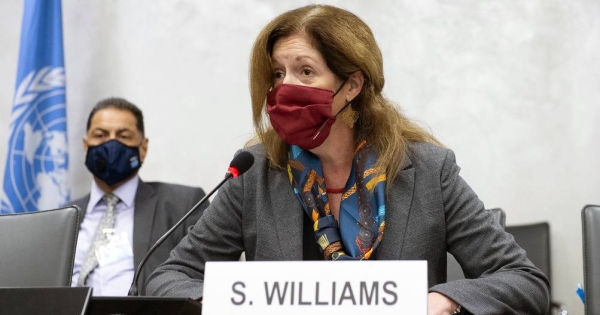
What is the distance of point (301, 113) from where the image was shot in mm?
2197

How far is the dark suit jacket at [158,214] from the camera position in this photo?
3.76 meters

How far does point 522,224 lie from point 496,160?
36 cm

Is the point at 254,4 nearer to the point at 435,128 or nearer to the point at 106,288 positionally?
the point at 435,128

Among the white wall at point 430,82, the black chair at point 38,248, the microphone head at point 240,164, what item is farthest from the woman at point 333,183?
the white wall at point 430,82

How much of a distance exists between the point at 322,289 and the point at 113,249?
2572 millimetres

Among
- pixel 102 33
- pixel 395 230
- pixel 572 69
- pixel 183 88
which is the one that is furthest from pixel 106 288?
pixel 572 69

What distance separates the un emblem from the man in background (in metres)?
0.20

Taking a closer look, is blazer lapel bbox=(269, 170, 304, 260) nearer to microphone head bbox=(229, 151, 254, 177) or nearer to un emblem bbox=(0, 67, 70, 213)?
microphone head bbox=(229, 151, 254, 177)

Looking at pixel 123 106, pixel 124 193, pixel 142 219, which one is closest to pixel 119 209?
pixel 124 193

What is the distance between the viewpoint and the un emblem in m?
4.17

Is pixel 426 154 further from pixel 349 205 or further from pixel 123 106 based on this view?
pixel 123 106

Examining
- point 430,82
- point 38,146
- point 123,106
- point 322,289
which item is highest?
point 430,82

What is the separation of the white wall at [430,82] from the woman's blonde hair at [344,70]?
72.3 inches

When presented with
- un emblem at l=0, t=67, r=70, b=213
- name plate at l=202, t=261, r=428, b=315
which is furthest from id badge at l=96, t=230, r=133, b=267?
name plate at l=202, t=261, r=428, b=315
